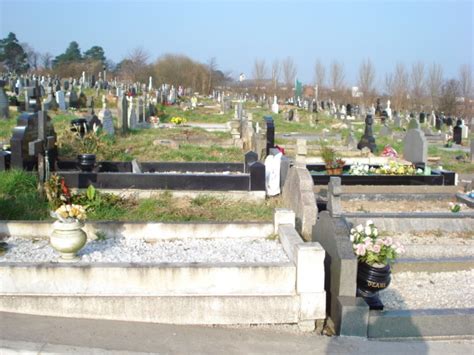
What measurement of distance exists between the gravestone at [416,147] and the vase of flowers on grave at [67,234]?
10.5 m

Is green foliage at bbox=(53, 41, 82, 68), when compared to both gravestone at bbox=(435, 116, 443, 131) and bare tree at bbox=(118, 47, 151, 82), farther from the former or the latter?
gravestone at bbox=(435, 116, 443, 131)

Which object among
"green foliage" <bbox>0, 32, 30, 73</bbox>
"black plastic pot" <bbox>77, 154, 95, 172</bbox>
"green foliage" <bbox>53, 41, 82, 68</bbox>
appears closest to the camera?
"black plastic pot" <bbox>77, 154, 95, 172</bbox>

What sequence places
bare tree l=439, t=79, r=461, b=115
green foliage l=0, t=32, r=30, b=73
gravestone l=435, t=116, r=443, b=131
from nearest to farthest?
gravestone l=435, t=116, r=443, b=131, bare tree l=439, t=79, r=461, b=115, green foliage l=0, t=32, r=30, b=73

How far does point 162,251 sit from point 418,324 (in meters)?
2.95

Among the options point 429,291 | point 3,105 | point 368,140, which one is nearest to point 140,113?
point 3,105

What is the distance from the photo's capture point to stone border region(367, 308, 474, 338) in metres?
5.11

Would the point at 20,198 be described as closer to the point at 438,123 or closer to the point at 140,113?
the point at 140,113

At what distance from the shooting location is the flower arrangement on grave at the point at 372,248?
543cm

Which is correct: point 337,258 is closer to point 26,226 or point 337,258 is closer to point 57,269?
point 57,269

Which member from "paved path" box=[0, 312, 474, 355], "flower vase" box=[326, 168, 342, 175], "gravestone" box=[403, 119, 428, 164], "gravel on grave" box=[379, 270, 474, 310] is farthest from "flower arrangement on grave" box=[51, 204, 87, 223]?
"gravestone" box=[403, 119, 428, 164]

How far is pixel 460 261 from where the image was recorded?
699 cm

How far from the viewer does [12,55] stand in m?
72.2

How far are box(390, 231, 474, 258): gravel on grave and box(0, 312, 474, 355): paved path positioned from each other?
2382 mm

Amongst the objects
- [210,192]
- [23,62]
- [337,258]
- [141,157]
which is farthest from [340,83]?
[337,258]
